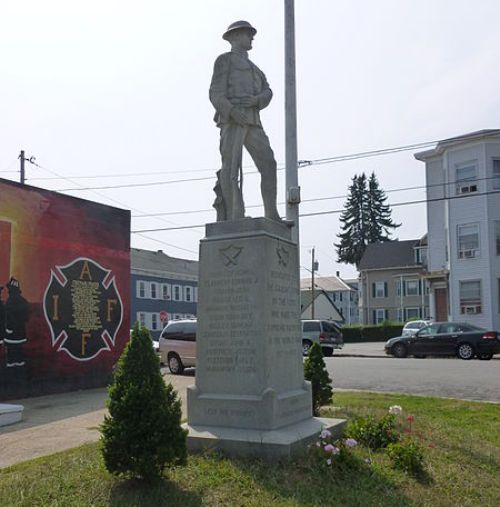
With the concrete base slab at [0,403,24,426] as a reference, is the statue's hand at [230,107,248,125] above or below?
above

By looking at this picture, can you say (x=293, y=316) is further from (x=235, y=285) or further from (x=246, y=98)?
(x=246, y=98)

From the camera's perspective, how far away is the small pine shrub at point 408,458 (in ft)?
20.2

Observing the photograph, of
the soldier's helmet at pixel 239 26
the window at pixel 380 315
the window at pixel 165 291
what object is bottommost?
the window at pixel 380 315

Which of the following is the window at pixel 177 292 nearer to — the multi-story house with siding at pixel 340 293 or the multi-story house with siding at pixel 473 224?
the multi-story house with siding at pixel 340 293

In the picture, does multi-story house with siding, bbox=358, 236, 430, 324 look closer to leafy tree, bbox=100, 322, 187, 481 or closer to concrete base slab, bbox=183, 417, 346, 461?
concrete base slab, bbox=183, 417, 346, 461

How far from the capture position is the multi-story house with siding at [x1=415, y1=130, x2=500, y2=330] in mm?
32125

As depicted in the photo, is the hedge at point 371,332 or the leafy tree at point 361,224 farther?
the leafy tree at point 361,224

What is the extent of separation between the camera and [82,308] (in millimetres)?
15531

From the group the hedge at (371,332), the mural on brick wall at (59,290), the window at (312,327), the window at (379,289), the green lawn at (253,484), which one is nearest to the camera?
the green lawn at (253,484)

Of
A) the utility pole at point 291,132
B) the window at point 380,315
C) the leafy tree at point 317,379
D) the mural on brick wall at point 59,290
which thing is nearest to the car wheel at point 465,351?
the mural on brick wall at point 59,290

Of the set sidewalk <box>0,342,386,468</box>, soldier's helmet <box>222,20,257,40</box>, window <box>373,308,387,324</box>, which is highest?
soldier's helmet <box>222,20,257,40</box>

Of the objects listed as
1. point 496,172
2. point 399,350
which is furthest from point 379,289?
point 399,350

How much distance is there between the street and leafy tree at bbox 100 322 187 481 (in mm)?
9037

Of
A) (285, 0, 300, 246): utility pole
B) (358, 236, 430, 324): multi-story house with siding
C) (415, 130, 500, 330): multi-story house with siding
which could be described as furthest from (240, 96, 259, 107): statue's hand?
(358, 236, 430, 324): multi-story house with siding
